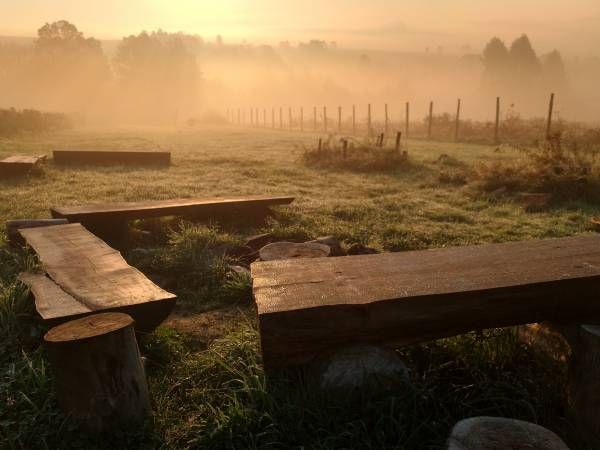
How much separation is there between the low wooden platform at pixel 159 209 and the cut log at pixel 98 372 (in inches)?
132

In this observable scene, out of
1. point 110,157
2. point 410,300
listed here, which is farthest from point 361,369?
point 110,157

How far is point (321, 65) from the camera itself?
17888 cm

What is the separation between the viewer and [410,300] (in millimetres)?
2471

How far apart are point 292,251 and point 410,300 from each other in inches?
86.4

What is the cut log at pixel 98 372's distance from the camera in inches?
89.4

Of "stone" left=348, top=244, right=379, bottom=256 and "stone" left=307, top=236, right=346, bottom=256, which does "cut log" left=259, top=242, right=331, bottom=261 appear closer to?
"stone" left=307, top=236, right=346, bottom=256

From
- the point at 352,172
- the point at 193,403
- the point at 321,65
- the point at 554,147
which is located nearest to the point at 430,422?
the point at 193,403

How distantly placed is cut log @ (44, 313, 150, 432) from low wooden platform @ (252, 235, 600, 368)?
62 centimetres

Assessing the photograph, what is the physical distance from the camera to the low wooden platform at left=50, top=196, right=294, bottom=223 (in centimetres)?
559

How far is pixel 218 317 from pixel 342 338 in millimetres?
1566

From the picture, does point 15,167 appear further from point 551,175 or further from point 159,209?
point 551,175

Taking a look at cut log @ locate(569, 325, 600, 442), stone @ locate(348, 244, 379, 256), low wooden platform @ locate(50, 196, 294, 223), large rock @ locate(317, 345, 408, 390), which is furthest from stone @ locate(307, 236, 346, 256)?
cut log @ locate(569, 325, 600, 442)

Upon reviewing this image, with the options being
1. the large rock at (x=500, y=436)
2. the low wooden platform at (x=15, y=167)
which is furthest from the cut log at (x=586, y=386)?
the low wooden platform at (x=15, y=167)

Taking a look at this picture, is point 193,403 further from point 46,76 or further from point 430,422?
point 46,76
